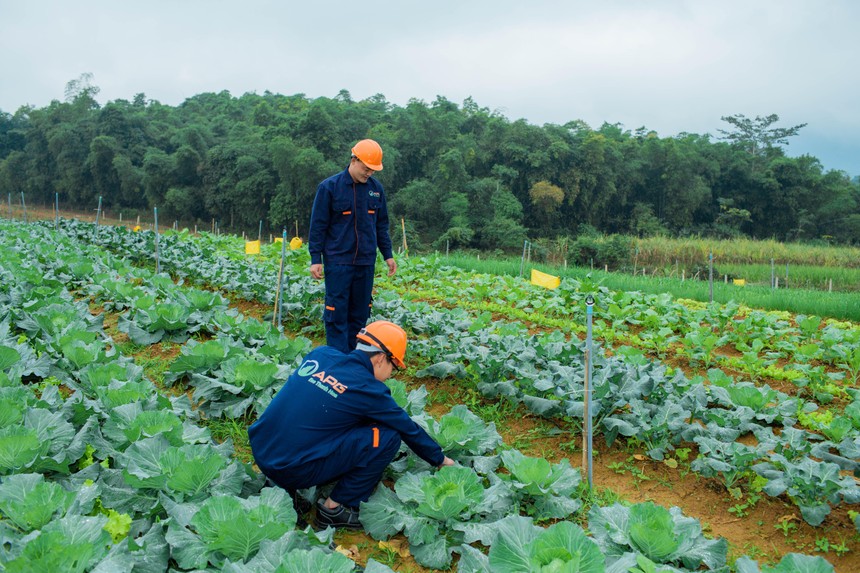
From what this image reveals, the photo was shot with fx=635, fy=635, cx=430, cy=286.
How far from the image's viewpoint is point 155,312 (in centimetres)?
519

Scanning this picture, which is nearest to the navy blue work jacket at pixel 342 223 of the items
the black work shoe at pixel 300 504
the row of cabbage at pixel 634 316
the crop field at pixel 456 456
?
the crop field at pixel 456 456

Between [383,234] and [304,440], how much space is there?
2.64m

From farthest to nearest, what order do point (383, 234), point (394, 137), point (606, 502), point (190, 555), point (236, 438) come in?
1. point (394, 137)
2. point (383, 234)
3. point (236, 438)
4. point (606, 502)
5. point (190, 555)

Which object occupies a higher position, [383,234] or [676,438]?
[383,234]

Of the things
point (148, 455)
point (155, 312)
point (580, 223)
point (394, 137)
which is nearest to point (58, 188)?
point (394, 137)

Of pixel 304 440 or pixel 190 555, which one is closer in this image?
pixel 190 555

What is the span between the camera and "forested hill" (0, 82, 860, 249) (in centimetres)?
2981

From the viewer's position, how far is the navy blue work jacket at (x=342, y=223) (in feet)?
15.0

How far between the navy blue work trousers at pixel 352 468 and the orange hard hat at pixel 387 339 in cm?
33

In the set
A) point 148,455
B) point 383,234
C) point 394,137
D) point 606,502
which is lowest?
point 606,502

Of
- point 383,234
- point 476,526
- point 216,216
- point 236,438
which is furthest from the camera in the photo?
point 216,216

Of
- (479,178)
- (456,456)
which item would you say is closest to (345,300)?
(456,456)

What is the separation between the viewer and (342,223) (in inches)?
182

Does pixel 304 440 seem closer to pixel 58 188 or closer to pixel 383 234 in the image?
pixel 383 234
